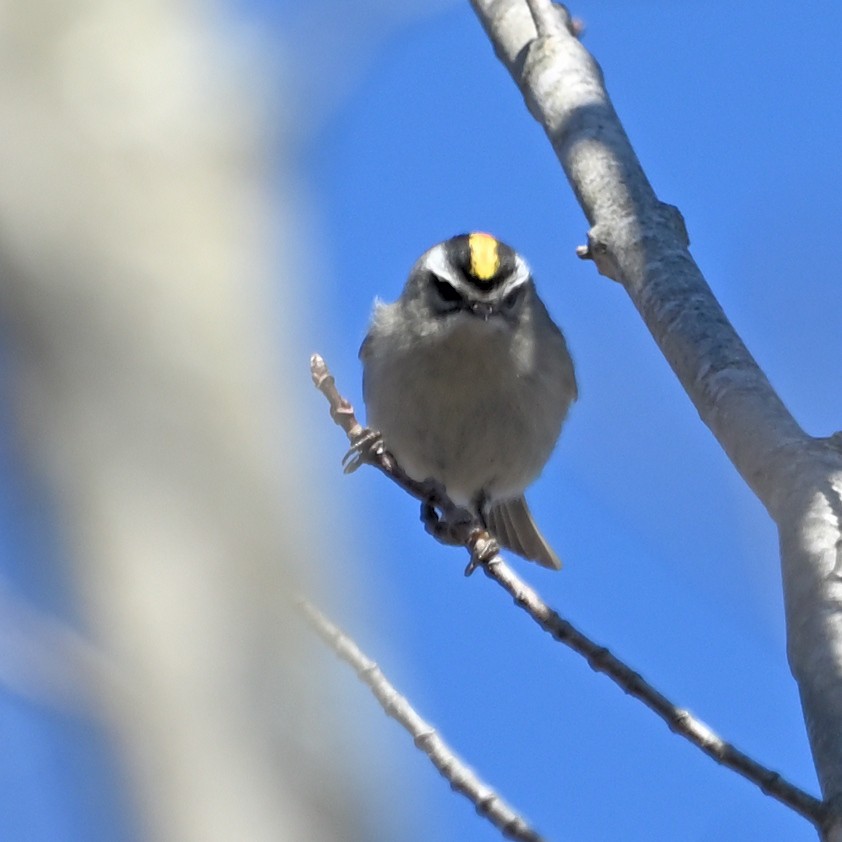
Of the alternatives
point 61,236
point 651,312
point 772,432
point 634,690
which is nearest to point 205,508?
point 61,236

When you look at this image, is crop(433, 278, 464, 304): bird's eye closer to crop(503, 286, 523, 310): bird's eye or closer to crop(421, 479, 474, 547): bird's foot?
crop(503, 286, 523, 310): bird's eye

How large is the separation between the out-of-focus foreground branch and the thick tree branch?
1.08 meters

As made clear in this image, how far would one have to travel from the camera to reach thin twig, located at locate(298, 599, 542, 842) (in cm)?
242

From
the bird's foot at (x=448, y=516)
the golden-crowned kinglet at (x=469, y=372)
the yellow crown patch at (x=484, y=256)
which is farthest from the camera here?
the yellow crown patch at (x=484, y=256)

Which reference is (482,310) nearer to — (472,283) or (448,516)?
(472,283)

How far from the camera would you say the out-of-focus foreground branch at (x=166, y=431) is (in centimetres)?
125

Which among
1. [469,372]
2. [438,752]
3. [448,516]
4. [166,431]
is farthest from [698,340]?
[469,372]

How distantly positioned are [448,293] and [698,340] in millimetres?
2280

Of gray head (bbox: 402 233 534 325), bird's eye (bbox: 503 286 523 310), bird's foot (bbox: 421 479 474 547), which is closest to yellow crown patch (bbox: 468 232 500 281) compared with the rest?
gray head (bbox: 402 233 534 325)

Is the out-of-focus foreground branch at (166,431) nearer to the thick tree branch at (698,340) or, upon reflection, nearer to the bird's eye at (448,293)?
the thick tree branch at (698,340)

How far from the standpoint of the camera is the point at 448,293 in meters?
5.29

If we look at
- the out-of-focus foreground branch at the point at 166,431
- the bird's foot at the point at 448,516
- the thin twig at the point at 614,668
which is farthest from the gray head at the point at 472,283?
the out-of-focus foreground branch at the point at 166,431

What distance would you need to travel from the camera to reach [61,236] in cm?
142

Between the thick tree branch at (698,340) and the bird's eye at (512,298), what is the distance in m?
1.26
